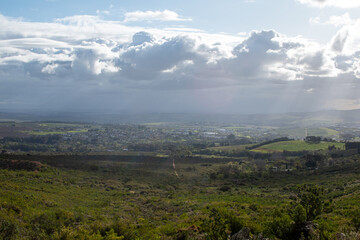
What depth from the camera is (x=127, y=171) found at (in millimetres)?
53969

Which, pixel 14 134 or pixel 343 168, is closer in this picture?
pixel 343 168

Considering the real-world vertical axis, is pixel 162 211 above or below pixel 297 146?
above

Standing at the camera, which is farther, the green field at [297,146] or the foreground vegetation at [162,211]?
the green field at [297,146]

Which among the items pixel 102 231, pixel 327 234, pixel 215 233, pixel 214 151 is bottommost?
pixel 214 151

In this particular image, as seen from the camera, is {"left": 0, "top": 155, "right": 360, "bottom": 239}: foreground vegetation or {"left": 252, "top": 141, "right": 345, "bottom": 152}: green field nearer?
{"left": 0, "top": 155, "right": 360, "bottom": 239}: foreground vegetation

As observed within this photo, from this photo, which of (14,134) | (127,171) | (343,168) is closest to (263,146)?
(343,168)

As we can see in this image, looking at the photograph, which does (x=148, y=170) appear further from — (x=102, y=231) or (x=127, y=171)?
(x=102, y=231)

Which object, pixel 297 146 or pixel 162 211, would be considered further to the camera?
pixel 297 146

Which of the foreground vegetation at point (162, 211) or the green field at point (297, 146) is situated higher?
the foreground vegetation at point (162, 211)

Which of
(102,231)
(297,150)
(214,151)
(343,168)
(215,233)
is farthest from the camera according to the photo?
(214,151)

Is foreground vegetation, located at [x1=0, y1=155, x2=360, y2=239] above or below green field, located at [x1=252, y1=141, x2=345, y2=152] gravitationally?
above

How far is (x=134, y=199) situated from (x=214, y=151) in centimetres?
7214

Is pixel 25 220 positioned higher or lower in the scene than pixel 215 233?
lower

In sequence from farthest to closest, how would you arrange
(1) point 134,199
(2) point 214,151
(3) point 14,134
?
(3) point 14,134
(2) point 214,151
(1) point 134,199
